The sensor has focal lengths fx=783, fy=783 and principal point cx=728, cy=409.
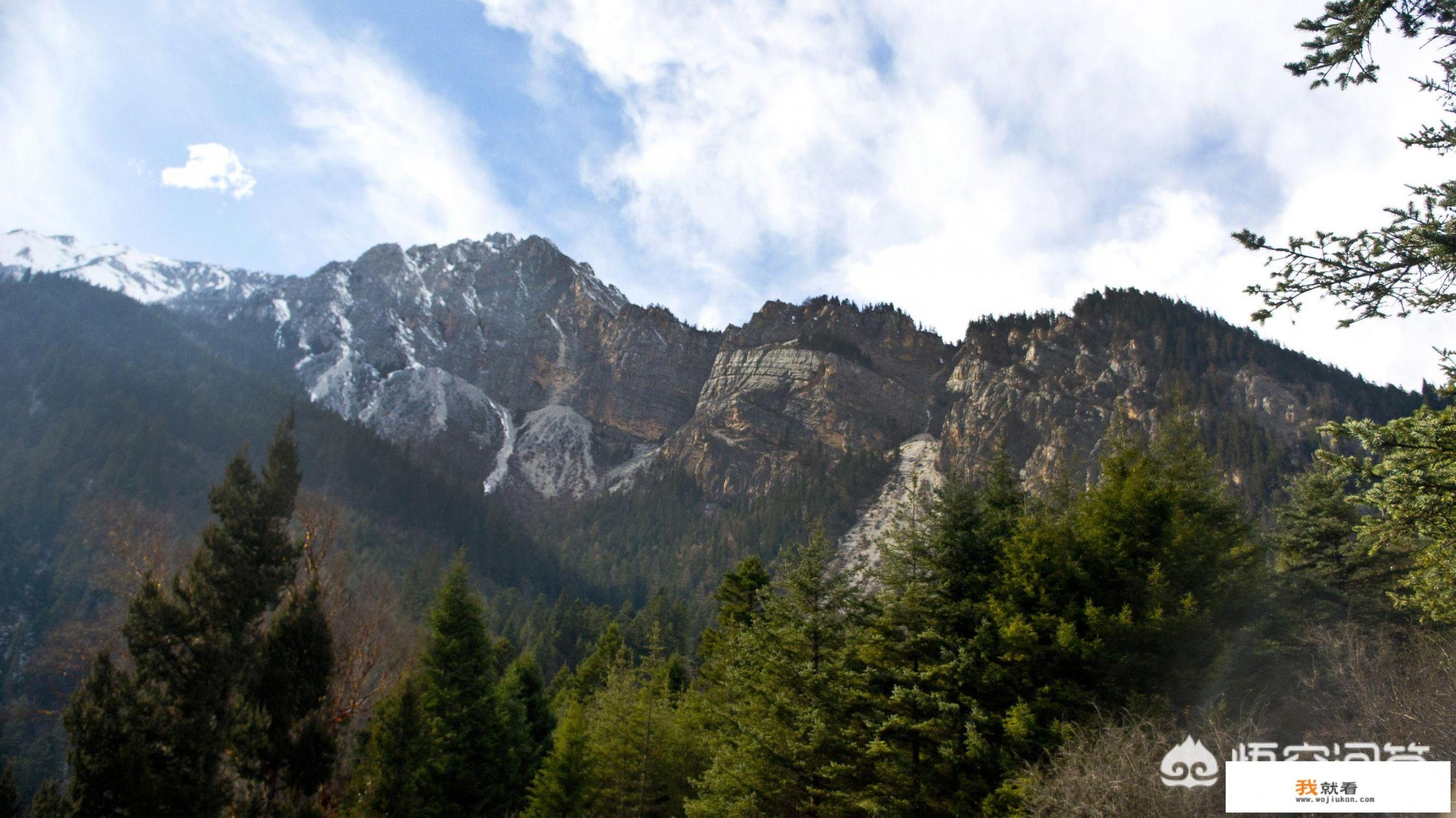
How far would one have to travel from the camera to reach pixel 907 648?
57.2ft

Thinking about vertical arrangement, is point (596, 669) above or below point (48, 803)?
above

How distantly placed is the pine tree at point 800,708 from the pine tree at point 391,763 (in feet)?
26.4

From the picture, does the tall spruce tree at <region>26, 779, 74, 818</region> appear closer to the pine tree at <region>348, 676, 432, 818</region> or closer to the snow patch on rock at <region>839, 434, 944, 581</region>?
the pine tree at <region>348, 676, 432, 818</region>

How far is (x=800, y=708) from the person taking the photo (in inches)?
722

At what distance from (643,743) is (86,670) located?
691 inches

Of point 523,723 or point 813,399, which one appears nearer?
point 523,723

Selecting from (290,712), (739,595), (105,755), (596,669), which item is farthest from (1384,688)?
(596,669)

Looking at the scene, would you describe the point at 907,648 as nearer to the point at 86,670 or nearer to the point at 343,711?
the point at 343,711

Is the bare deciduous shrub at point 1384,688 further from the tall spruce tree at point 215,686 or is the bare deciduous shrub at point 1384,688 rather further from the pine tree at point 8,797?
the pine tree at point 8,797

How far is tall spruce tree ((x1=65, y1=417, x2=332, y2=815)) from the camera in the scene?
49.3 feet

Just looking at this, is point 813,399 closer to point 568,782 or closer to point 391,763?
point 568,782

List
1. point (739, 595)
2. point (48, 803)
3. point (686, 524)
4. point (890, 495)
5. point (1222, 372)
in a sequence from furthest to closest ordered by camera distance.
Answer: point (686, 524)
point (890, 495)
point (1222, 372)
point (739, 595)
point (48, 803)

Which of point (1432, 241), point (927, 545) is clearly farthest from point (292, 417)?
point (1432, 241)

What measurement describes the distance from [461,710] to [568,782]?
5.17 meters
